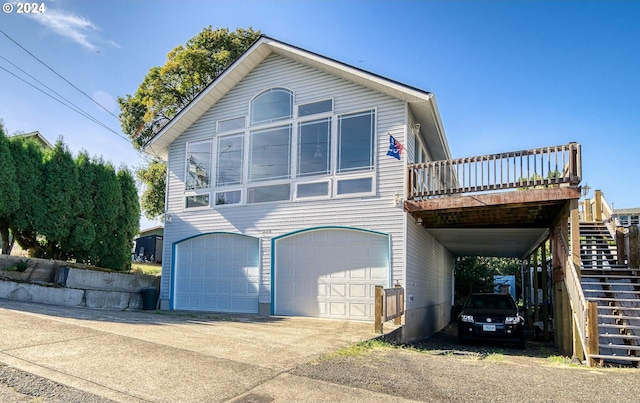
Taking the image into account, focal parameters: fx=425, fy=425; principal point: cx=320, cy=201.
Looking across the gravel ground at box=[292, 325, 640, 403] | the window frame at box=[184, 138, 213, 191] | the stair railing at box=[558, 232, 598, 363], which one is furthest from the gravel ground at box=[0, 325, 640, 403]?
the window frame at box=[184, 138, 213, 191]

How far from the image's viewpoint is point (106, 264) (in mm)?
16375

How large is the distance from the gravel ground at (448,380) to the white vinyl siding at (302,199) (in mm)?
4679

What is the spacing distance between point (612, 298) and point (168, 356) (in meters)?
9.20

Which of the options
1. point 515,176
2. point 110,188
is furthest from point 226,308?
point 515,176

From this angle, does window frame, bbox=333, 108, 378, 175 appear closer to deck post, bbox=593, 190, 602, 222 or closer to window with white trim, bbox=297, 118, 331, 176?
window with white trim, bbox=297, 118, 331, 176

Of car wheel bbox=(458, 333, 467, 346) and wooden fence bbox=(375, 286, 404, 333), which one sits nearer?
wooden fence bbox=(375, 286, 404, 333)

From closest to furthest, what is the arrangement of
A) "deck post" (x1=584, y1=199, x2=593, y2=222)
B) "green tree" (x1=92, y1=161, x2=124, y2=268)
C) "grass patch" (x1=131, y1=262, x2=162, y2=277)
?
"deck post" (x1=584, y1=199, x2=593, y2=222), "green tree" (x1=92, y1=161, x2=124, y2=268), "grass patch" (x1=131, y1=262, x2=162, y2=277)

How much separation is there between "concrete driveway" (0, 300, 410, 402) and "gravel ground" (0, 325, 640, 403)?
0.27 metres

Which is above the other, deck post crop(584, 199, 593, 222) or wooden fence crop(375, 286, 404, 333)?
deck post crop(584, 199, 593, 222)

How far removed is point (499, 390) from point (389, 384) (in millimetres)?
1361

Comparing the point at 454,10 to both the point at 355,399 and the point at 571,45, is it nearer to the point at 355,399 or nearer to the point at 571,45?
the point at 571,45

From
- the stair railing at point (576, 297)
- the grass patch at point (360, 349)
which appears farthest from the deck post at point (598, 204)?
the grass patch at point (360, 349)

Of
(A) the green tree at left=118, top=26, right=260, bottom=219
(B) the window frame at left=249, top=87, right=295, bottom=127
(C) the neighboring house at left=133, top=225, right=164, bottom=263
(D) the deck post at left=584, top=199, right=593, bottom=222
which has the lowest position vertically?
(C) the neighboring house at left=133, top=225, right=164, bottom=263

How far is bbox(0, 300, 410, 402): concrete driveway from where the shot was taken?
4734 mm
